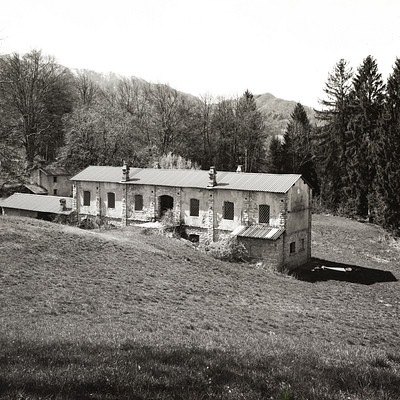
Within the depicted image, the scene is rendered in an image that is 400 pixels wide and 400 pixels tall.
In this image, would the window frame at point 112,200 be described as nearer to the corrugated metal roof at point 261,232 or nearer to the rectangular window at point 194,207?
the rectangular window at point 194,207

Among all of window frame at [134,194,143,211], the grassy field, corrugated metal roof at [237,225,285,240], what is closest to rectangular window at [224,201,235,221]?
corrugated metal roof at [237,225,285,240]

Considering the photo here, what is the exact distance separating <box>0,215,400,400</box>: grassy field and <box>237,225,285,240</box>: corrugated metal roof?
2264mm

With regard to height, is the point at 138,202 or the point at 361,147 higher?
the point at 361,147

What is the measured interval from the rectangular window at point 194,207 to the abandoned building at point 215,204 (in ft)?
0.27

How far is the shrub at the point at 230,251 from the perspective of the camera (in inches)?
1228

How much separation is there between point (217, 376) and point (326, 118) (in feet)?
181

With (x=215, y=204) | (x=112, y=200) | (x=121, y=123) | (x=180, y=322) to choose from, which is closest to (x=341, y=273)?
(x=215, y=204)

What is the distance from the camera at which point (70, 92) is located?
7112 centimetres

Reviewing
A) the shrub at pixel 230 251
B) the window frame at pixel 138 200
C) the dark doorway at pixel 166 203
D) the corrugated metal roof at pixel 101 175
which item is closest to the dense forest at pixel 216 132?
the corrugated metal roof at pixel 101 175

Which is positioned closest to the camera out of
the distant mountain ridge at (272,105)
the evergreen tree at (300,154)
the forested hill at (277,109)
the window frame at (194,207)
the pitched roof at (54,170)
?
the window frame at (194,207)

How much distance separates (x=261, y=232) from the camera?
3161cm

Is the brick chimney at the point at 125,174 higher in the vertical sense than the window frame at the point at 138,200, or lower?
higher

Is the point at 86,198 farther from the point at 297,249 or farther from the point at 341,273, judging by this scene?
the point at 341,273

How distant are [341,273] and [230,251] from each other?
8218 mm
